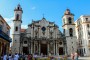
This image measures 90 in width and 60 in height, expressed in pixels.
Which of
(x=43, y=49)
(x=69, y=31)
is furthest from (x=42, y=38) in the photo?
(x=69, y=31)

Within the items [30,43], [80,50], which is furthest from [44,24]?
[80,50]

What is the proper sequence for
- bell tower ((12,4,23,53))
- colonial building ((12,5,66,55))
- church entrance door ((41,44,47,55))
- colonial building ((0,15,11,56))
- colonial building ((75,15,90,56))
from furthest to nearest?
colonial building ((75,15,90,56)) → church entrance door ((41,44,47,55)) → colonial building ((12,5,66,55)) → bell tower ((12,4,23,53)) → colonial building ((0,15,11,56))

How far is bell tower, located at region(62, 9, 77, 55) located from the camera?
50375 mm

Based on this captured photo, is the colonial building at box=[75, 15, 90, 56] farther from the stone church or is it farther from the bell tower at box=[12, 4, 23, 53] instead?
the bell tower at box=[12, 4, 23, 53]

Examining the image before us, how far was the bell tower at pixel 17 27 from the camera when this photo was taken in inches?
1908

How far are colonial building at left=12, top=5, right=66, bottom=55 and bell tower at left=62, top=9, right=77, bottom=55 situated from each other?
155cm

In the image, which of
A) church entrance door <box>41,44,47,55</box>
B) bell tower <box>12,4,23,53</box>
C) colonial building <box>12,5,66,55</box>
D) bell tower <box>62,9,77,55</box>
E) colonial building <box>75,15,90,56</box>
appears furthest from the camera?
colonial building <box>75,15,90,56</box>

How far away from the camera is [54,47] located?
50.7m

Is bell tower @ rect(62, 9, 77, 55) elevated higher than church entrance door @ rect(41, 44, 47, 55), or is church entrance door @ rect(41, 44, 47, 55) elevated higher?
bell tower @ rect(62, 9, 77, 55)

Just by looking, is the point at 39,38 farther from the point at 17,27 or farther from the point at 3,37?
the point at 3,37

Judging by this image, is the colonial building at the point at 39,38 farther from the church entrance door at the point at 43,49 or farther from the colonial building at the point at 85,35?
the colonial building at the point at 85,35

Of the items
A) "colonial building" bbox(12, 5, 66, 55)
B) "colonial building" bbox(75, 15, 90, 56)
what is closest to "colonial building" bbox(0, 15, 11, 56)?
"colonial building" bbox(12, 5, 66, 55)

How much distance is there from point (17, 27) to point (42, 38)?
8.19 meters

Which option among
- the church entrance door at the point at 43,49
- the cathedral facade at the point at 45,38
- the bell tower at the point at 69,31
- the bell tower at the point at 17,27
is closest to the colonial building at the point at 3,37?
the bell tower at the point at 17,27
